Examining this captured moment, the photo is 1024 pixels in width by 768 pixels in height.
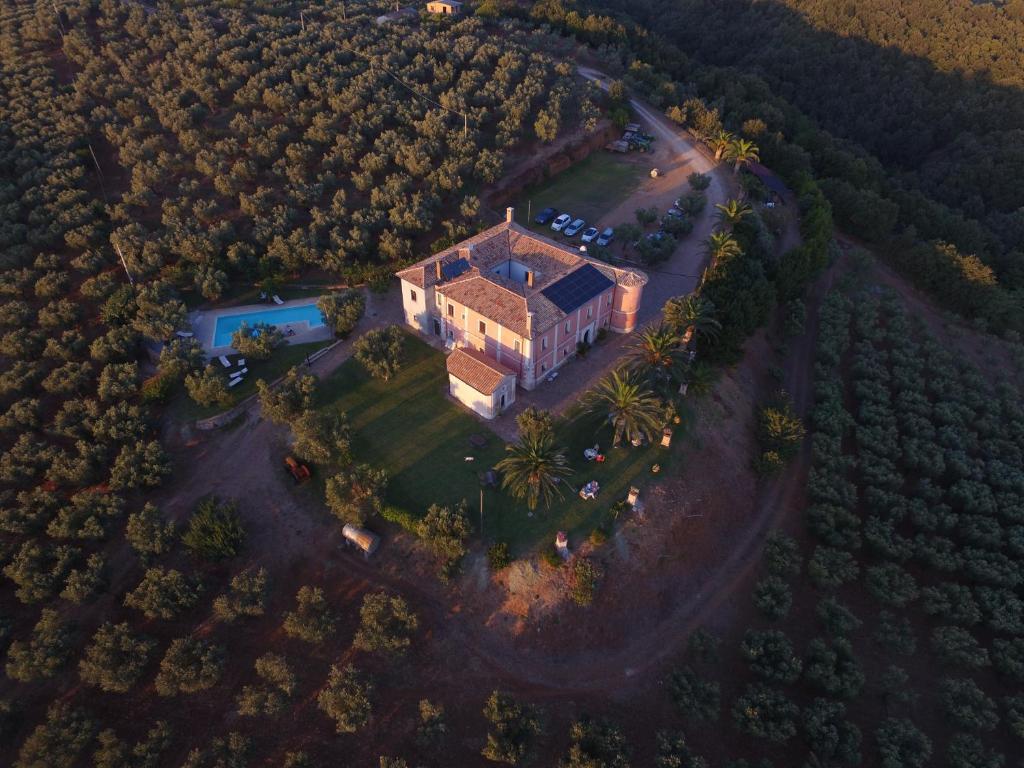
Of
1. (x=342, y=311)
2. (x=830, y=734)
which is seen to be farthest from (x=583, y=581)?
(x=342, y=311)

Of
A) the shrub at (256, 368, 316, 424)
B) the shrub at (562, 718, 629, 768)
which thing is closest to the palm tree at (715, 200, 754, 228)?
the shrub at (256, 368, 316, 424)

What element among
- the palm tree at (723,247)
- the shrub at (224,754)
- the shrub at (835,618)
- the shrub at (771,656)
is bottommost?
the shrub at (835,618)

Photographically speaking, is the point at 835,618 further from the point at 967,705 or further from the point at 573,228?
the point at 573,228

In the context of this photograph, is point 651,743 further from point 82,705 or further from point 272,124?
point 272,124

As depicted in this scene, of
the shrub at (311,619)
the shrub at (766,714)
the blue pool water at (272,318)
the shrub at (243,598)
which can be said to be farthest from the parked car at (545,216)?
the shrub at (766,714)

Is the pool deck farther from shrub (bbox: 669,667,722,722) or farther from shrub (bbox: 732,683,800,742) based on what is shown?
shrub (bbox: 732,683,800,742)

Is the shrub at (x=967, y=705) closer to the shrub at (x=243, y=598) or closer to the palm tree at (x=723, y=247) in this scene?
the palm tree at (x=723, y=247)

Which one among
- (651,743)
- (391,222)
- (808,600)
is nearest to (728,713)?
(651,743)
